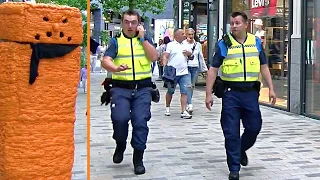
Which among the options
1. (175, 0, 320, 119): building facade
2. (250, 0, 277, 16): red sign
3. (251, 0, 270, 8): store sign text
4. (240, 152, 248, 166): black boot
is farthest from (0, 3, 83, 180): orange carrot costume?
(251, 0, 270, 8): store sign text

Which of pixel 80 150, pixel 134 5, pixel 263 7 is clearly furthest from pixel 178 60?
pixel 134 5

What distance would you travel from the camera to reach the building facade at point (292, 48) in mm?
9852

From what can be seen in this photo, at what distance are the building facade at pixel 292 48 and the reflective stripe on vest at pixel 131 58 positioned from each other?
383 cm

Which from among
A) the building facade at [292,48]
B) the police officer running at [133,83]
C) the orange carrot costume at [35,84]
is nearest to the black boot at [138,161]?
the police officer running at [133,83]

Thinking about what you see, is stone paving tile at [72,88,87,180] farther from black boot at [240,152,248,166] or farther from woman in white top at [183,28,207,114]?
woman in white top at [183,28,207,114]

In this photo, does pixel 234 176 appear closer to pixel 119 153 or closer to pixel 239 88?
pixel 239 88

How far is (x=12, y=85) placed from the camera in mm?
3871

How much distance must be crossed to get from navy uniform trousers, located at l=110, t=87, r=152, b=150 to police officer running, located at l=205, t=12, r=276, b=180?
699 mm

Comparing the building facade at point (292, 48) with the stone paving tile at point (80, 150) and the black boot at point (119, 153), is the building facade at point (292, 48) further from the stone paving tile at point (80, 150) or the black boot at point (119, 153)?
the black boot at point (119, 153)

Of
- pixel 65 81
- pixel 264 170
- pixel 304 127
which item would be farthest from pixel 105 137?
pixel 65 81

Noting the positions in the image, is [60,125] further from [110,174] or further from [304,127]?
[304,127]

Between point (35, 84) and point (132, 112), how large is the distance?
6.22ft

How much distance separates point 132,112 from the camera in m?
5.64

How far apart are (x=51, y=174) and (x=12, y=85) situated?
0.74 meters
